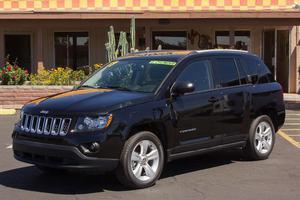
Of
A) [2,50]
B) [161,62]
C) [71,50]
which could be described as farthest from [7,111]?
[161,62]

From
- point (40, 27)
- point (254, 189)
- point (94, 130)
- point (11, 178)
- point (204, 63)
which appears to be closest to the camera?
point (94, 130)

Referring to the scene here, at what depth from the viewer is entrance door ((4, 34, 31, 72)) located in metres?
22.3

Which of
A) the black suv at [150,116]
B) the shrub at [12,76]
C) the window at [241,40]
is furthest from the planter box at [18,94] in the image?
the black suv at [150,116]

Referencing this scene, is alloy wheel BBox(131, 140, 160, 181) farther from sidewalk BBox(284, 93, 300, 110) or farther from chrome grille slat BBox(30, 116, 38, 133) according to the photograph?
sidewalk BBox(284, 93, 300, 110)

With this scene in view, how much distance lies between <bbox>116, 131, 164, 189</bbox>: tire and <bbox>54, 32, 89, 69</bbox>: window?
1577cm

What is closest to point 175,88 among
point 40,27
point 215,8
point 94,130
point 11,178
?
point 94,130

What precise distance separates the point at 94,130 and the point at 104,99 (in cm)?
52

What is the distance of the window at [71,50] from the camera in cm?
2231

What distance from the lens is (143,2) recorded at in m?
21.7

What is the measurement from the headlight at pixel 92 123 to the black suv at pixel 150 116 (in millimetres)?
11

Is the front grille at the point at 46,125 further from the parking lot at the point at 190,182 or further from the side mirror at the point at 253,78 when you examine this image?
the side mirror at the point at 253,78

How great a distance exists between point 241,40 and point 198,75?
14.5 metres

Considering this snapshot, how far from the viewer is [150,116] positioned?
22.3 feet

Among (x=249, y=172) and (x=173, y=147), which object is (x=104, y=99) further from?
(x=249, y=172)
